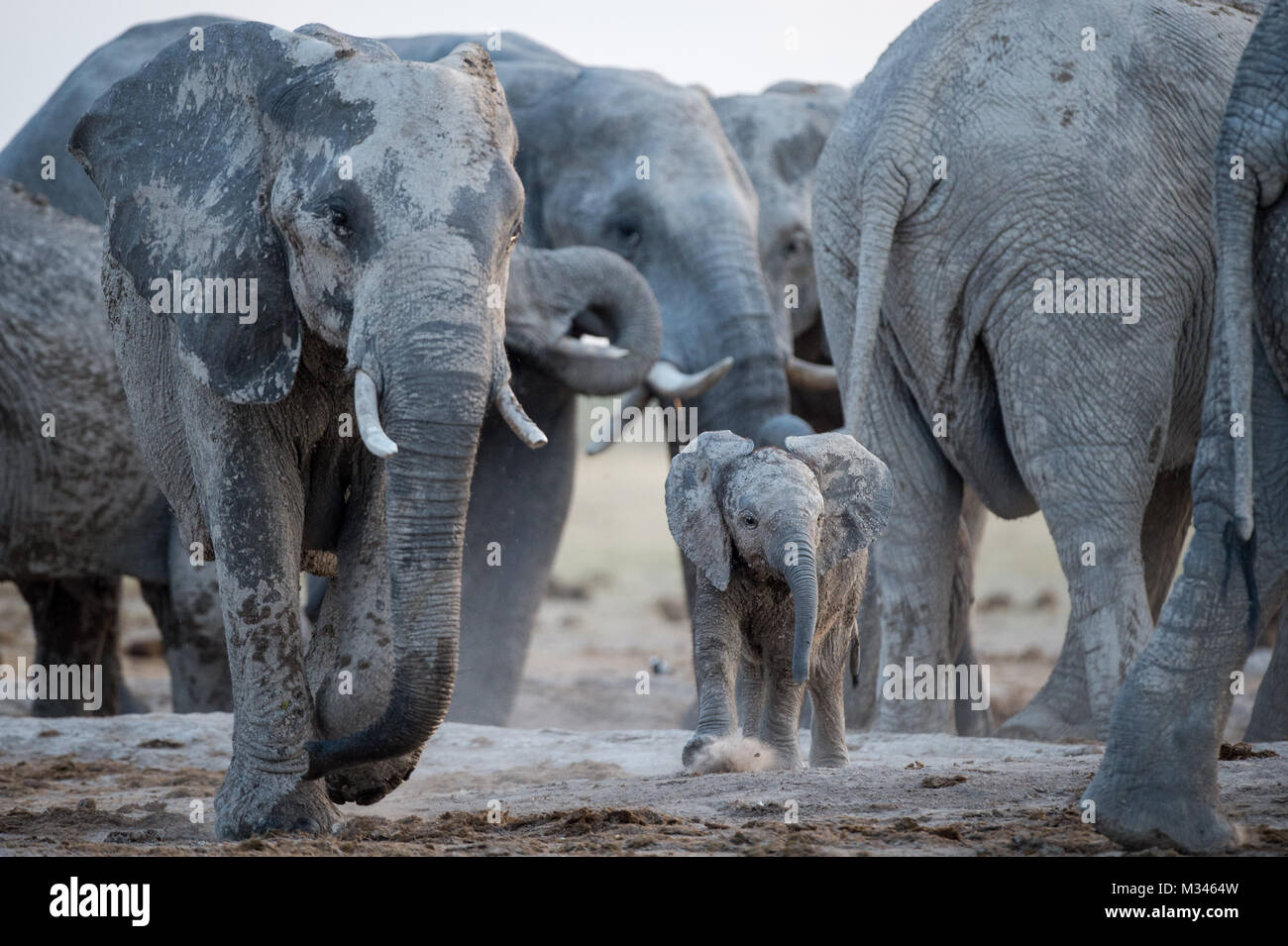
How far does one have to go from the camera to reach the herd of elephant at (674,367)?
4160 mm

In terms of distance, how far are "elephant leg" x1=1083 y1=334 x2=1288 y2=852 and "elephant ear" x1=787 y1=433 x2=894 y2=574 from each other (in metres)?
1.27

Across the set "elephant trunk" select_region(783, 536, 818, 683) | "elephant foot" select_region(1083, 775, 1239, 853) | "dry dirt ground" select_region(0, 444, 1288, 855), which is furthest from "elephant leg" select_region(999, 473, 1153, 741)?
"elephant foot" select_region(1083, 775, 1239, 853)

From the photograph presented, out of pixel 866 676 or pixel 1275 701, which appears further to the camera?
pixel 866 676

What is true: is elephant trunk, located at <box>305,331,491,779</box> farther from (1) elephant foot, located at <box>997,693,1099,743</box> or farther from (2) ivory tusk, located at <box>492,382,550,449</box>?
(1) elephant foot, located at <box>997,693,1099,743</box>

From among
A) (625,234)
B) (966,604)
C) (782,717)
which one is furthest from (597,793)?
(625,234)

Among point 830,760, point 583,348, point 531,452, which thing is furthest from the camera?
point 531,452

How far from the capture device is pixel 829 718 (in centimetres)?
543

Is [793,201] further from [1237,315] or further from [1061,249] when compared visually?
[1237,315]

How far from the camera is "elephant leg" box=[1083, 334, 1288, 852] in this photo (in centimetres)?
387

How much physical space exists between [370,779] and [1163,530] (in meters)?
3.56

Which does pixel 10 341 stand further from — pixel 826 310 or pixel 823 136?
pixel 823 136

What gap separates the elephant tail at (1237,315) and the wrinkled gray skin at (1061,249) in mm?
1847

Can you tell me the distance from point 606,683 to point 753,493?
609 cm

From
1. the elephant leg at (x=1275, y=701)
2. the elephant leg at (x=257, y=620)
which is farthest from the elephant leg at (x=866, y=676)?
the elephant leg at (x=257, y=620)
